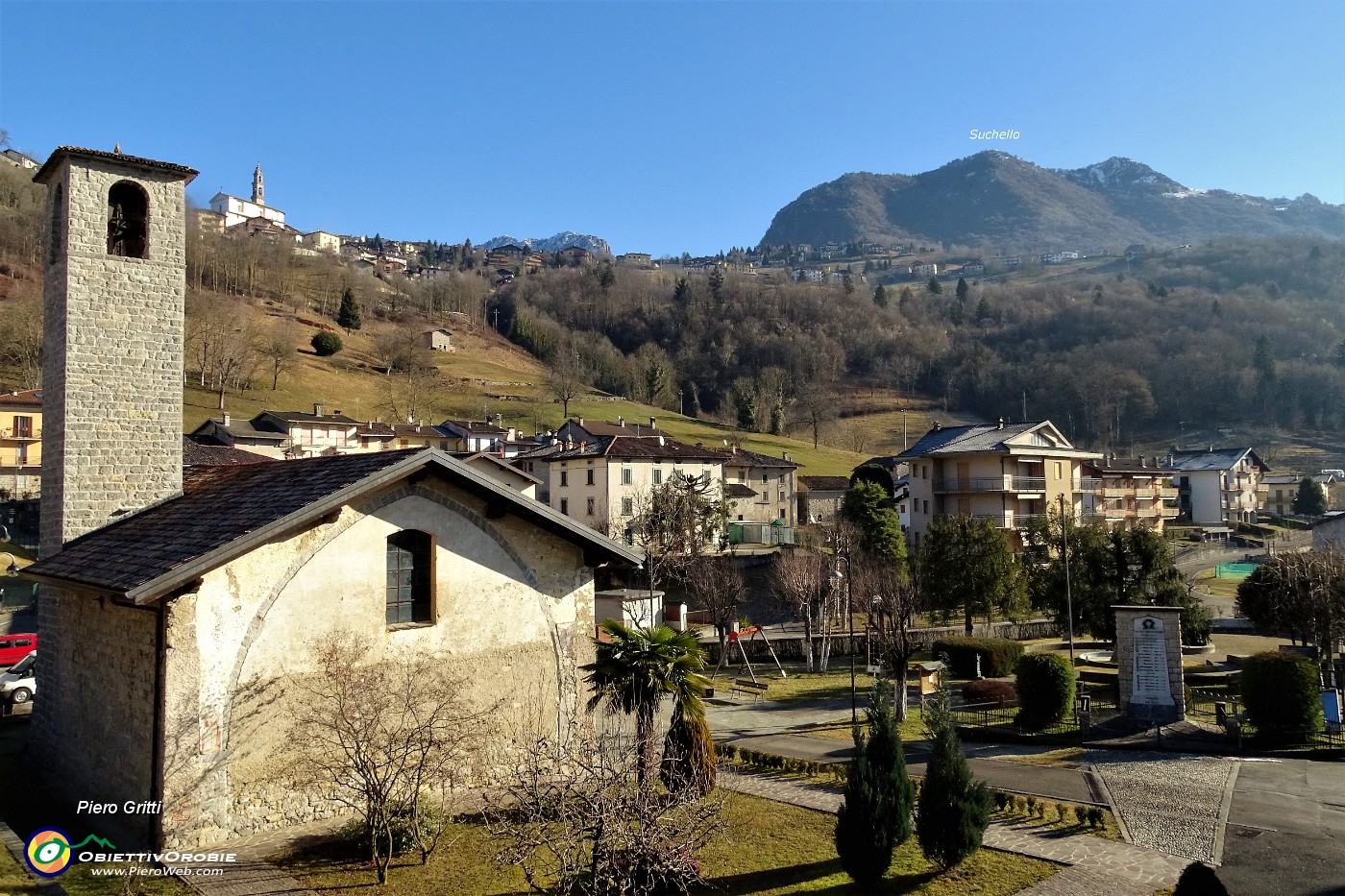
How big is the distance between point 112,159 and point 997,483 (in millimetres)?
47701

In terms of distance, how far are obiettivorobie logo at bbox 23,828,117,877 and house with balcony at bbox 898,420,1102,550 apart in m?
45.8

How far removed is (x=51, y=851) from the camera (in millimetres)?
11641

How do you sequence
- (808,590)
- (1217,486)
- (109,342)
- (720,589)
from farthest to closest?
Answer: (1217,486)
(720,589)
(808,590)
(109,342)

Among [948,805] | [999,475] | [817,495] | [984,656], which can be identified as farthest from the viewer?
[817,495]

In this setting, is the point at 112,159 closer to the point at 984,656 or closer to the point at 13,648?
the point at 13,648

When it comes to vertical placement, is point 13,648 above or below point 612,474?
below

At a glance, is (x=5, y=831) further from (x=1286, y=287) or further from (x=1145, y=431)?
(x=1286, y=287)

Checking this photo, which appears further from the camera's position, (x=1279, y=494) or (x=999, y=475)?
(x=1279, y=494)

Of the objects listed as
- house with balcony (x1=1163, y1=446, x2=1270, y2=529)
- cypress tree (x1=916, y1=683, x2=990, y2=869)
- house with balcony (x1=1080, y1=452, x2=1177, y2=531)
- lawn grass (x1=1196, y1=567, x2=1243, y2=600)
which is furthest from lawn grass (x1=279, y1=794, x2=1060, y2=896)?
house with balcony (x1=1163, y1=446, x2=1270, y2=529)

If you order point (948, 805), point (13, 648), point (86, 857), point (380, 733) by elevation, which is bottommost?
point (86, 857)

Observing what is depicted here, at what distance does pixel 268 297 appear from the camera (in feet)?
387

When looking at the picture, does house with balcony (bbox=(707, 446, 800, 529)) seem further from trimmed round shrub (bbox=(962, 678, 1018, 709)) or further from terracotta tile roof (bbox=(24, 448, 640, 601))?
terracotta tile roof (bbox=(24, 448, 640, 601))

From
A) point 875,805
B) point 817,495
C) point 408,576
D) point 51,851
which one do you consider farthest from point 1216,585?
point 51,851

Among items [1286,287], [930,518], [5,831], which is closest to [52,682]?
[5,831]
